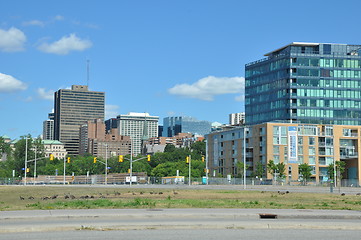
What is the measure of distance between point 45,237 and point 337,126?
458ft

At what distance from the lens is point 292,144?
481ft

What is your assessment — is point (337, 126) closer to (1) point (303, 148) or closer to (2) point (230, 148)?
(1) point (303, 148)

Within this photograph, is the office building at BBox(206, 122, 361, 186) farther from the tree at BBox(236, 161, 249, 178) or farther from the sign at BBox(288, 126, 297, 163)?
the tree at BBox(236, 161, 249, 178)

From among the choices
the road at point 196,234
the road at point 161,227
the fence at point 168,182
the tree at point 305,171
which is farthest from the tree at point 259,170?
the road at point 196,234

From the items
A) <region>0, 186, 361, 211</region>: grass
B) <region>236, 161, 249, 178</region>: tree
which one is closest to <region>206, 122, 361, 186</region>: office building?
<region>236, 161, 249, 178</region>: tree

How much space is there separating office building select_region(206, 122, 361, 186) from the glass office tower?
8.10 meters

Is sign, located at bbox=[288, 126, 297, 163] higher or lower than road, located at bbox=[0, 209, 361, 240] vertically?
higher

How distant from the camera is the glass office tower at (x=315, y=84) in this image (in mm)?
156625

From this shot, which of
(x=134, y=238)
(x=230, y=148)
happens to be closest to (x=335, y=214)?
(x=134, y=238)

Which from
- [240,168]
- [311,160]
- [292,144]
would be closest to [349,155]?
[311,160]

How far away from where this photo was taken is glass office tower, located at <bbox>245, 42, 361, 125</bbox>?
157 metres

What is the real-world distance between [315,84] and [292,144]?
70.3 feet

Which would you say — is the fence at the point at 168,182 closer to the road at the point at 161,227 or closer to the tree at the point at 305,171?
the tree at the point at 305,171

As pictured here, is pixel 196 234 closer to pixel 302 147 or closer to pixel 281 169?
pixel 281 169
